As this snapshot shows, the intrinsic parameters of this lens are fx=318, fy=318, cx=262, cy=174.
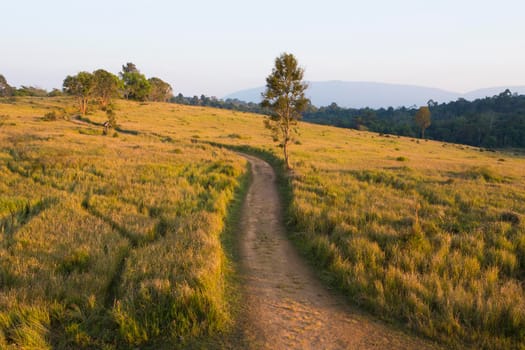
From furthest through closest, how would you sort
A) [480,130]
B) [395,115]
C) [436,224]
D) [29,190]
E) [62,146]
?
[395,115] < [480,130] < [62,146] < [29,190] < [436,224]

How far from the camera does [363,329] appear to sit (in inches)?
220

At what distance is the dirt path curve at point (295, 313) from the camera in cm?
517

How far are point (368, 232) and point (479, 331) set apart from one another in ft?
16.1

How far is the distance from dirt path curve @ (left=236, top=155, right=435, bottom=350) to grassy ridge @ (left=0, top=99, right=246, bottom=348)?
2.21 ft

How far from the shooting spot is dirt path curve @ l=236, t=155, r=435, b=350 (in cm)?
517

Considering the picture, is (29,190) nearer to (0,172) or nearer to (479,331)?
(0,172)

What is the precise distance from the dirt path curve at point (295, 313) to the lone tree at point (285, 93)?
16689mm

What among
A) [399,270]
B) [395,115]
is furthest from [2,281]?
[395,115]

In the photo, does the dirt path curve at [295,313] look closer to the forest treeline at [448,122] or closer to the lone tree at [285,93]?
the lone tree at [285,93]

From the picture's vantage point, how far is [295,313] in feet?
19.7

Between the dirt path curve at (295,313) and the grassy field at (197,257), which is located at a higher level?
the grassy field at (197,257)

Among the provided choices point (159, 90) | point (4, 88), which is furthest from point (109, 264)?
point (4, 88)

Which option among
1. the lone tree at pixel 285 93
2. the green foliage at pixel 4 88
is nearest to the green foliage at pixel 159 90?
the green foliage at pixel 4 88

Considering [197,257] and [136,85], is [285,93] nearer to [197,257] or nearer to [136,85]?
[197,257]
